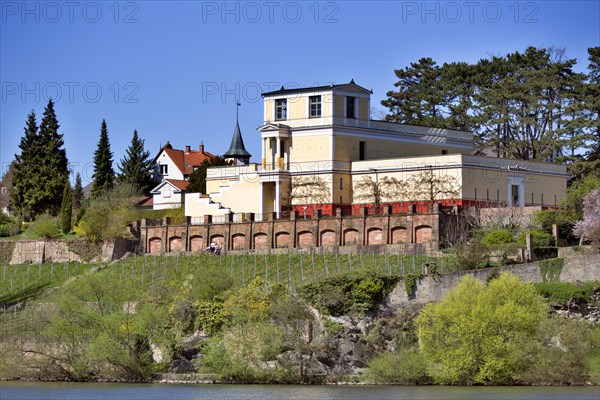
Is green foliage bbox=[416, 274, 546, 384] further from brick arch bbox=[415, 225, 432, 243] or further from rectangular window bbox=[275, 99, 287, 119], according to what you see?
rectangular window bbox=[275, 99, 287, 119]

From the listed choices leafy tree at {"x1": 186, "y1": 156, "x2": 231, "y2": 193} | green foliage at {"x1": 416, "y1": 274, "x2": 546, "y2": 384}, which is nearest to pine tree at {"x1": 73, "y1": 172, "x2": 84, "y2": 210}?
leafy tree at {"x1": 186, "y1": 156, "x2": 231, "y2": 193}

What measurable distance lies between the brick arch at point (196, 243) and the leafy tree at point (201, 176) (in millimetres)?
15189

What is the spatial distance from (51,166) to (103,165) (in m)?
7.30

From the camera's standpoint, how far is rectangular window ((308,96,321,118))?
9845cm

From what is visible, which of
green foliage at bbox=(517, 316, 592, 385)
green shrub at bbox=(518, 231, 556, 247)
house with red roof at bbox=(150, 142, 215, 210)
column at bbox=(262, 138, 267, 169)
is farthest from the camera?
house with red roof at bbox=(150, 142, 215, 210)

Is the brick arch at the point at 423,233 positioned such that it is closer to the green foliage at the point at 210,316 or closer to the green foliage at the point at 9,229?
the green foliage at the point at 210,316

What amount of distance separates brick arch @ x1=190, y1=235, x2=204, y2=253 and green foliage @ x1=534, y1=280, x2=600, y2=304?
28536 mm

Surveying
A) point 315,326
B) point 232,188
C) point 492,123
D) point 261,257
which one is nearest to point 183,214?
point 232,188

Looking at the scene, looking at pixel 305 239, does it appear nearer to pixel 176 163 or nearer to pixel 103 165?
pixel 103 165

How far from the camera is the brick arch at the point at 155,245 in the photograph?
317 feet

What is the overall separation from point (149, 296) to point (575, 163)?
1517 inches

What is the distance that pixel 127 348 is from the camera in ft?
223

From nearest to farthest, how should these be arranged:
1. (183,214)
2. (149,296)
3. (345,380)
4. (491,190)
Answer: (345,380) < (149,296) < (491,190) < (183,214)

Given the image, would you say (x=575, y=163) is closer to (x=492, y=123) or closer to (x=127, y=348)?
(x=492, y=123)
